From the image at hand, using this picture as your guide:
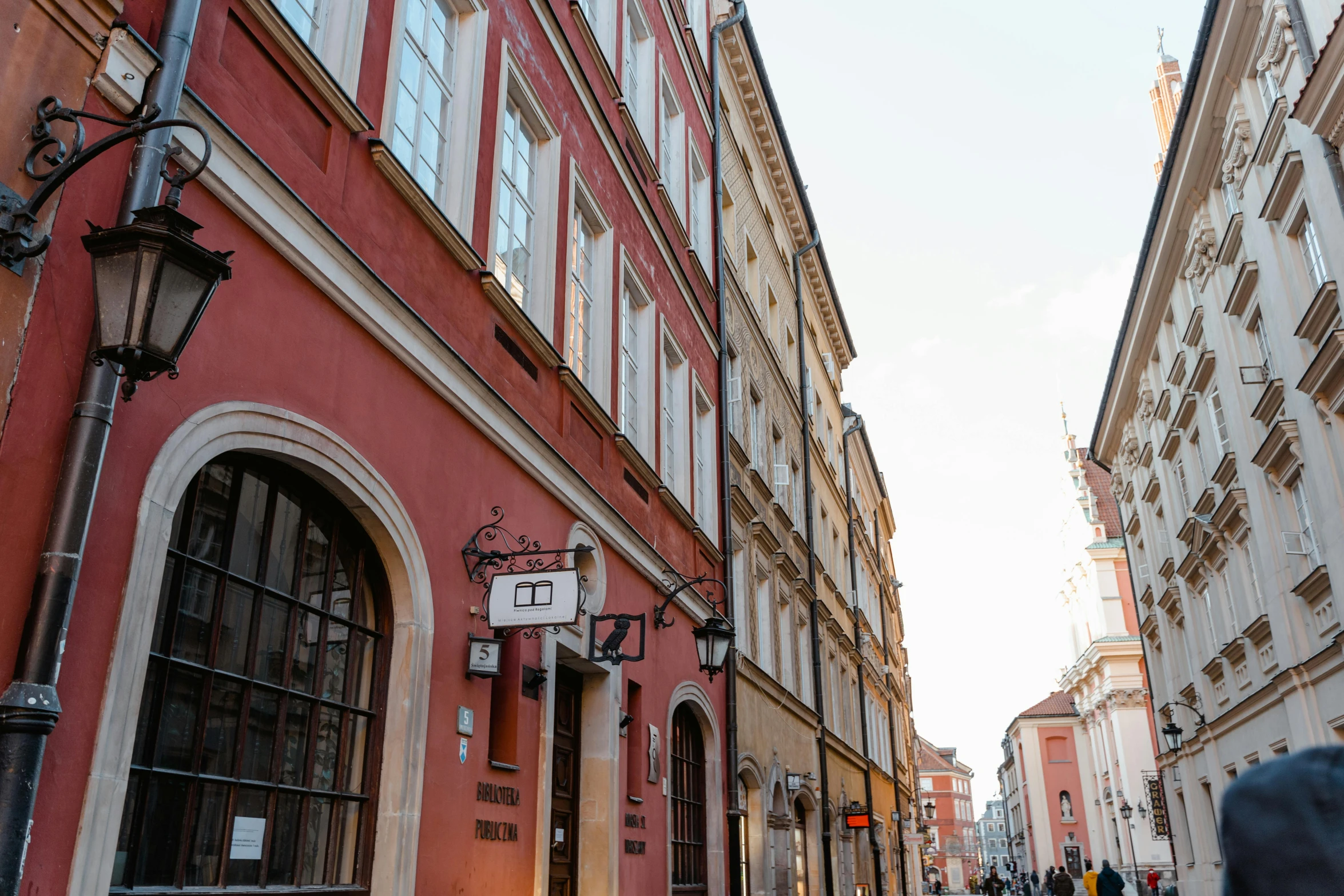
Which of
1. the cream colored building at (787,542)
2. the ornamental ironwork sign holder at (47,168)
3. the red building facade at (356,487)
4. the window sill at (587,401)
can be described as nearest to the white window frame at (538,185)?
the red building facade at (356,487)

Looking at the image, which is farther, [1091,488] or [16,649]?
[1091,488]

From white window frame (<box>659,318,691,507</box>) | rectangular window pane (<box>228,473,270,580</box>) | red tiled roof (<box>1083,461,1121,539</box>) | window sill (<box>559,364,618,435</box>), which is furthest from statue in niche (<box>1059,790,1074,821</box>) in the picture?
rectangular window pane (<box>228,473,270,580</box>)

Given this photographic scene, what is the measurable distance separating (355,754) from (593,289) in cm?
611

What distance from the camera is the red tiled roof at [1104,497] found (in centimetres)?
5434

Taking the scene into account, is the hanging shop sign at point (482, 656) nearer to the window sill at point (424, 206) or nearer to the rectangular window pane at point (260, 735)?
the rectangular window pane at point (260, 735)

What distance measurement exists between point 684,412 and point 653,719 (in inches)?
171

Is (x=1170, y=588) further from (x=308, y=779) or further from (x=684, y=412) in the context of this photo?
(x=308, y=779)

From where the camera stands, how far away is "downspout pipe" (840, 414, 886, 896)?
90.0 ft

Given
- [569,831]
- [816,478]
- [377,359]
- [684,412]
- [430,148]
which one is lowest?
[569,831]

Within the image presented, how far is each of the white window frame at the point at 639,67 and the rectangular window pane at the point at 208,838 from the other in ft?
32.1

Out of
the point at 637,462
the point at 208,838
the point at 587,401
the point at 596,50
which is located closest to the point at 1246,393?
the point at 637,462

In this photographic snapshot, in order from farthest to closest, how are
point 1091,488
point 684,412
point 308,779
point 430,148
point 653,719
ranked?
1. point 1091,488
2. point 684,412
3. point 653,719
4. point 430,148
5. point 308,779

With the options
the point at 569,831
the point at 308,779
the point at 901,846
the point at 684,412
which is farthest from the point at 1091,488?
the point at 308,779

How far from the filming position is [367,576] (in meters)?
6.50
